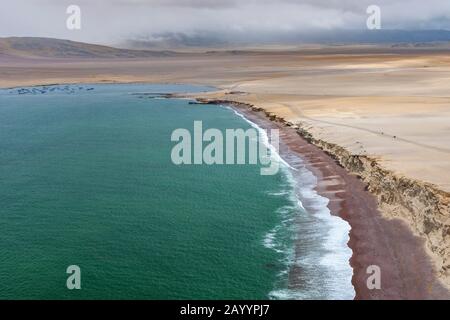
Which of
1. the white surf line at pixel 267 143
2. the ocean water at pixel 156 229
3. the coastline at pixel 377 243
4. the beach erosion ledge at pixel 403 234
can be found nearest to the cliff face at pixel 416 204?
the beach erosion ledge at pixel 403 234

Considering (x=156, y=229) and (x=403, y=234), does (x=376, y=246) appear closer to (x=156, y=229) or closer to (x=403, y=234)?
(x=403, y=234)

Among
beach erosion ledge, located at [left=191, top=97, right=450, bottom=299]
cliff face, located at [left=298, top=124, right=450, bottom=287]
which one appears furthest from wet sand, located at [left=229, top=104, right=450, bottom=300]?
cliff face, located at [left=298, top=124, right=450, bottom=287]

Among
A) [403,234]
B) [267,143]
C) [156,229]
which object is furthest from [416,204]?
[267,143]

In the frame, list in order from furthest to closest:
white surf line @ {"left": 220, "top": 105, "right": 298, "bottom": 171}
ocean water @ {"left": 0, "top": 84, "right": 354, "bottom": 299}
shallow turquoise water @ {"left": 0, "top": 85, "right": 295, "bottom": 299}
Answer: white surf line @ {"left": 220, "top": 105, "right": 298, "bottom": 171}
shallow turquoise water @ {"left": 0, "top": 85, "right": 295, "bottom": 299}
ocean water @ {"left": 0, "top": 84, "right": 354, "bottom": 299}

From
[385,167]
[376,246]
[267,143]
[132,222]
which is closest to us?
[376,246]

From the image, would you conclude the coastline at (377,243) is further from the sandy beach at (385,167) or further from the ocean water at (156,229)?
the ocean water at (156,229)

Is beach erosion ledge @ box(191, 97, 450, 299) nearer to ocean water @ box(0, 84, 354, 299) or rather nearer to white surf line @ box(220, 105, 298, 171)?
ocean water @ box(0, 84, 354, 299)
